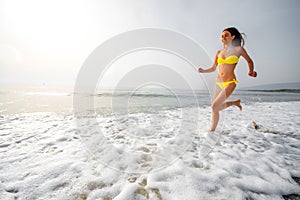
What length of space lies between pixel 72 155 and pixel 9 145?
138 cm

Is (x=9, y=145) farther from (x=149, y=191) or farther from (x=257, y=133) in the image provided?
(x=257, y=133)

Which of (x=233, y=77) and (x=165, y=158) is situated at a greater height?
(x=233, y=77)

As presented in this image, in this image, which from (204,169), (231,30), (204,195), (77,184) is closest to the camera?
(204,195)

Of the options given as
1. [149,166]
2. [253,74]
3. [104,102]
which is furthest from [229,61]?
[104,102]

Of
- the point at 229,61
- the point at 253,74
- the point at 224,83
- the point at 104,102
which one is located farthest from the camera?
the point at 104,102

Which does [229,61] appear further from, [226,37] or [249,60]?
[226,37]

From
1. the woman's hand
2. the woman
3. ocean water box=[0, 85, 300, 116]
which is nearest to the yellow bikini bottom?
the woman

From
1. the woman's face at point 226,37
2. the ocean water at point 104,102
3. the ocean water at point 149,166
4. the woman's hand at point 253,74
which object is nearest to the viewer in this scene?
the ocean water at point 149,166

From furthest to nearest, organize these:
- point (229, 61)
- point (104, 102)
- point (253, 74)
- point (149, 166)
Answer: point (104, 102) → point (229, 61) → point (253, 74) → point (149, 166)

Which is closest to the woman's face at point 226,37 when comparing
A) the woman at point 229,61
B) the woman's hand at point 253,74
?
the woman at point 229,61

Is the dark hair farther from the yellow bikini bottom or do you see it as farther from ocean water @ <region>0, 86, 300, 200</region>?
ocean water @ <region>0, 86, 300, 200</region>

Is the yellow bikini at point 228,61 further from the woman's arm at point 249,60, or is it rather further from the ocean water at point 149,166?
the ocean water at point 149,166

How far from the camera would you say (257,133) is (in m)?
3.29

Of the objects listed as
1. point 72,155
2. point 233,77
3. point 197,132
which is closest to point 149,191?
point 72,155
